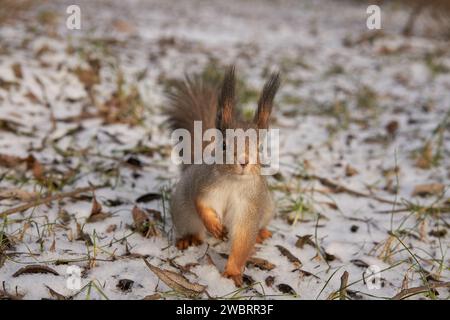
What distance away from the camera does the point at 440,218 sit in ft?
7.84

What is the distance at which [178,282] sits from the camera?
165 centimetres

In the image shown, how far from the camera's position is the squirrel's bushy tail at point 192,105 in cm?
221

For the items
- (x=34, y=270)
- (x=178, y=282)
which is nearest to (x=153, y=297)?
(x=178, y=282)

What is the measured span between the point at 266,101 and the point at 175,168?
1331mm

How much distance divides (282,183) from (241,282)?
3.53 ft

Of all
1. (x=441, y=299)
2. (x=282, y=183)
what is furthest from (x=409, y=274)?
(x=282, y=183)

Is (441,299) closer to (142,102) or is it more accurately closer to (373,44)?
(142,102)

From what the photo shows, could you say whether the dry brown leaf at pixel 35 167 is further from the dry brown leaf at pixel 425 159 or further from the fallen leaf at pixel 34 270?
the dry brown leaf at pixel 425 159

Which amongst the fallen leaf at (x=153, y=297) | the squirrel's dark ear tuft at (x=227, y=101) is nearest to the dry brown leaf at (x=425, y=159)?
the squirrel's dark ear tuft at (x=227, y=101)

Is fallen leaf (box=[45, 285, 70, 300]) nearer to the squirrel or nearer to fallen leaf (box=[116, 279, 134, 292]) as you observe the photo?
fallen leaf (box=[116, 279, 134, 292])

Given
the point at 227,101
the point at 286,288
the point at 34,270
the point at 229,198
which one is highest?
the point at 227,101

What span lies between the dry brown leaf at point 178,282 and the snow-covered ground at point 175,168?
25 millimetres

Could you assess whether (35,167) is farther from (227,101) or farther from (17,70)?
(17,70)

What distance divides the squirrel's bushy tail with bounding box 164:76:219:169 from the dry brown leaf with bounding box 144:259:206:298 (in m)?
0.67
